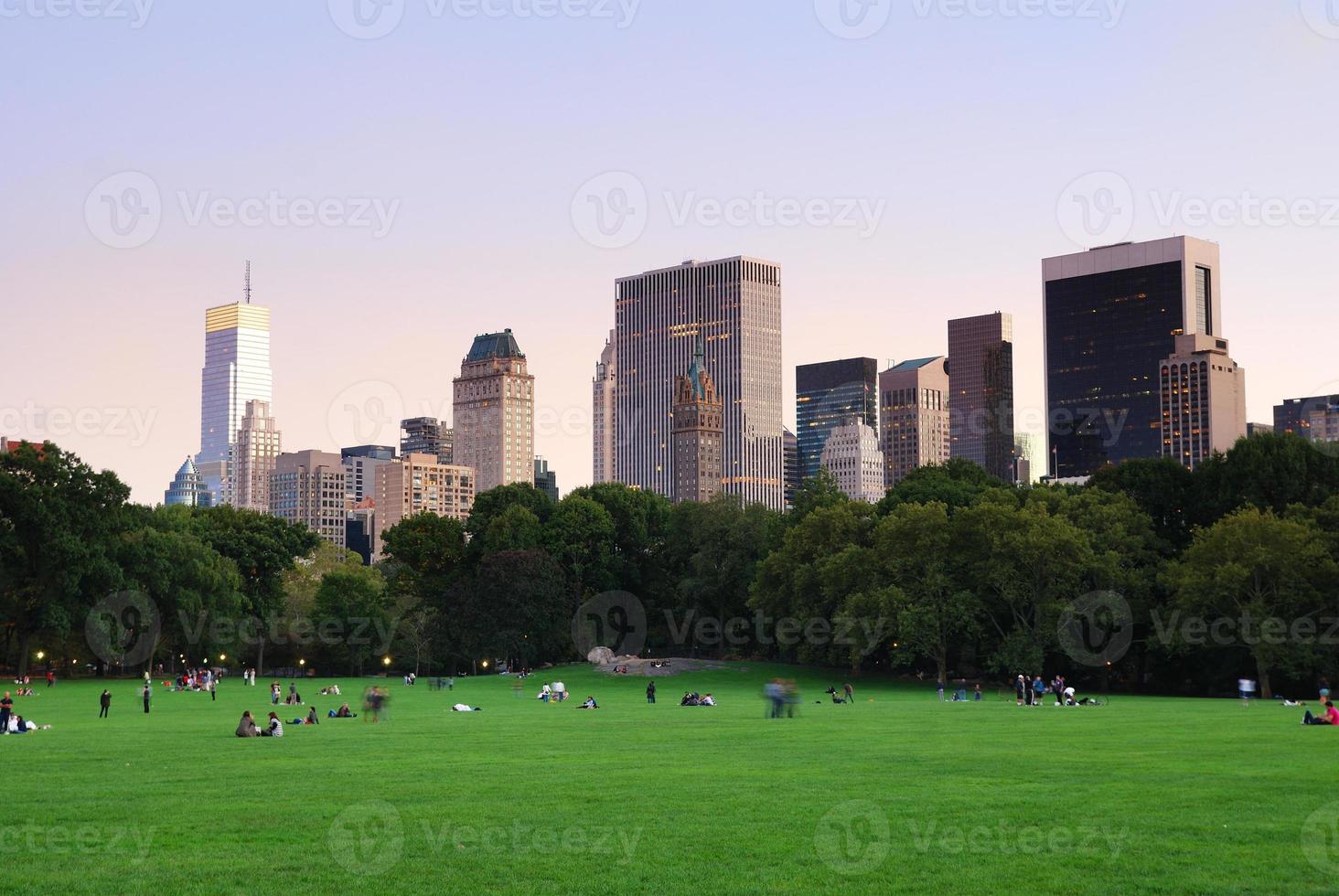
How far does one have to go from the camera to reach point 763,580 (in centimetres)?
9031

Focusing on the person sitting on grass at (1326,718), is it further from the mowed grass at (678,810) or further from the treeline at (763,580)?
the treeline at (763,580)

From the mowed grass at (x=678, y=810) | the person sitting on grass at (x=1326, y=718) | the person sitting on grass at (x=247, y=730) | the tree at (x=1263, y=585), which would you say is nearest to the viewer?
the mowed grass at (x=678, y=810)

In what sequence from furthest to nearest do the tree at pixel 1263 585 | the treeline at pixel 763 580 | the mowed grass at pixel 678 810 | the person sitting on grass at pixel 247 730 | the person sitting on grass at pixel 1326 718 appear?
the treeline at pixel 763 580
the tree at pixel 1263 585
the person sitting on grass at pixel 1326 718
the person sitting on grass at pixel 247 730
the mowed grass at pixel 678 810

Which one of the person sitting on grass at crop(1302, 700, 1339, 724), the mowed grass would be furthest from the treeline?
the mowed grass

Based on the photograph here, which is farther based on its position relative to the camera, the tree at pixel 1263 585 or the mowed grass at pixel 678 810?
the tree at pixel 1263 585

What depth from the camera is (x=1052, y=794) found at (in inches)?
829

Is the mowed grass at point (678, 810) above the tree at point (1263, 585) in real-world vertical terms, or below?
below

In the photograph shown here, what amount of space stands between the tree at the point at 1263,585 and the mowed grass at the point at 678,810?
2814cm

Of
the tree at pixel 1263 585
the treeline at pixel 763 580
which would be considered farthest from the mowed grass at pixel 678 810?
the treeline at pixel 763 580

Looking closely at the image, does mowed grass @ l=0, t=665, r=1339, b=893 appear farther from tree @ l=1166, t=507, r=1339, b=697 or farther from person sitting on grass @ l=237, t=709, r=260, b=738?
tree @ l=1166, t=507, r=1339, b=697

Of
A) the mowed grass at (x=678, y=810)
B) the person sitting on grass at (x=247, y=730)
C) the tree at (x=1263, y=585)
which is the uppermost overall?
the tree at (x=1263, y=585)

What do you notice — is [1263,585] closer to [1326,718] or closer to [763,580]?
[1326,718]

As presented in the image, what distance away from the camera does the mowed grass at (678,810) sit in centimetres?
1545

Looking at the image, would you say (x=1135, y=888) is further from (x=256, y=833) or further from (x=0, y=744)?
(x=0, y=744)
